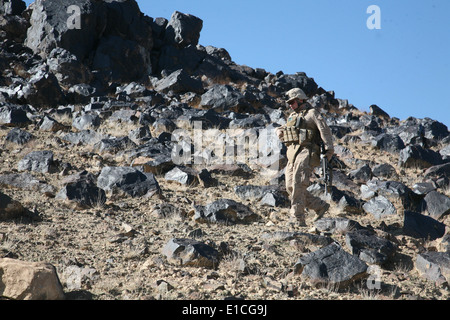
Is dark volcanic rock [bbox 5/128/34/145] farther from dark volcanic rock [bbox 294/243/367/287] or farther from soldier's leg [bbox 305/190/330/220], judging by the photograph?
dark volcanic rock [bbox 294/243/367/287]

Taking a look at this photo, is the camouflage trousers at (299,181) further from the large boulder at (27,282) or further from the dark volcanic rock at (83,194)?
the large boulder at (27,282)

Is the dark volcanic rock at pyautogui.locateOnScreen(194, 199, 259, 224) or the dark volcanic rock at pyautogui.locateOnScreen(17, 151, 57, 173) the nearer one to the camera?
the dark volcanic rock at pyautogui.locateOnScreen(194, 199, 259, 224)

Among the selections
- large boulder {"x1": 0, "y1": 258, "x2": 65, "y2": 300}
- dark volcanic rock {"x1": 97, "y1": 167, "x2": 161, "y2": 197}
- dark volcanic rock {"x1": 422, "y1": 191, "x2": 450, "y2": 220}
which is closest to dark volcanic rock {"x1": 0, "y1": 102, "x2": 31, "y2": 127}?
dark volcanic rock {"x1": 97, "y1": 167, "x2": 161, "y2": 197}

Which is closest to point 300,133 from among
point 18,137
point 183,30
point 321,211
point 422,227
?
point 321,211

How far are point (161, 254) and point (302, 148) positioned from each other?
2.72 metres

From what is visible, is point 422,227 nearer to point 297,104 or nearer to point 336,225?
point 336,225

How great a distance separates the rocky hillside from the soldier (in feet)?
1.25

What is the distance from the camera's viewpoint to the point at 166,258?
5016 mm

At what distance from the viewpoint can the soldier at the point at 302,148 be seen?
6609mm

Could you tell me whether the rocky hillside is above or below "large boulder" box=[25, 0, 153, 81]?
below

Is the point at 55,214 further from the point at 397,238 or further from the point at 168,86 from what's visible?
the point at 168,86

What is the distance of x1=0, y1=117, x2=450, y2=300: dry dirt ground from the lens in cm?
432

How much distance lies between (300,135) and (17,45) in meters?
17.6

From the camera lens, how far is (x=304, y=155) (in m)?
6.64
